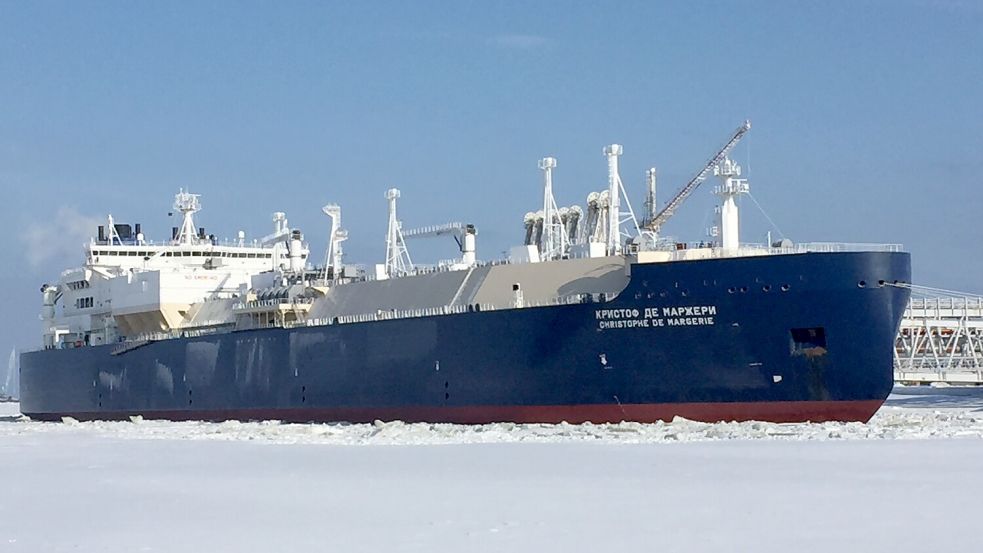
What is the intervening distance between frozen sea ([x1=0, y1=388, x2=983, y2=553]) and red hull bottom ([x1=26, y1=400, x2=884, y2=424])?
924 mm

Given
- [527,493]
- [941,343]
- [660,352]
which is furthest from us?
[941,343]

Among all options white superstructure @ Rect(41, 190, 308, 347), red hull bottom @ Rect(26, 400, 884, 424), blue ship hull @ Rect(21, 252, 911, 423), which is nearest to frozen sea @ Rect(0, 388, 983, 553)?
red hull bottom @ Rect(26, 400, 884, 424)

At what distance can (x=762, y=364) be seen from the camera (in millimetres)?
26297

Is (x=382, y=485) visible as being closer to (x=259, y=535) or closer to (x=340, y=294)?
(x=259, y=535)

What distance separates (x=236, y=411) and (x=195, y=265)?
372 inches

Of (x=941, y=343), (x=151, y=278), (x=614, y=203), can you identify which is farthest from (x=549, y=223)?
(x=941, y=343)

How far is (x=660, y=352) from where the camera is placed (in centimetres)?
2722

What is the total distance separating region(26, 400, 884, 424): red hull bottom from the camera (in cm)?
2612

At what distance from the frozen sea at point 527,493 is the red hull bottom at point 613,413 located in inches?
36.4

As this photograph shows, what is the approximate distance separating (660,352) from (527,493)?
13.0m

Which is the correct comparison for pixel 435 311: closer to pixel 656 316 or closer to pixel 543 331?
pixel 543 331

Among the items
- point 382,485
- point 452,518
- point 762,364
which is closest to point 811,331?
point 762,364

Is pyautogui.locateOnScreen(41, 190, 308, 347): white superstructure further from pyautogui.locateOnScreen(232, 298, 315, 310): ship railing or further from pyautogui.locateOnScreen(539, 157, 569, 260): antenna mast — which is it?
pyautogui.locateOnScreen(539, 157, 569, 260): antenna mast

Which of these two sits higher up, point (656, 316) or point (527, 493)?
point (656, 316)
